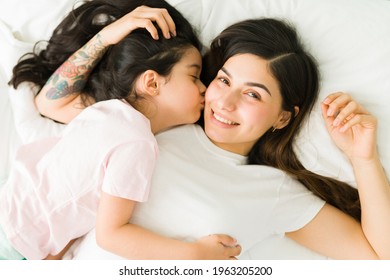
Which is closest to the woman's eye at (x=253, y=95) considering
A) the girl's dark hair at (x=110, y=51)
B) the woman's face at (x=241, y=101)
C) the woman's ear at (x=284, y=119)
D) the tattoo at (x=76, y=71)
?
the woman's face at (x=241, y=101)

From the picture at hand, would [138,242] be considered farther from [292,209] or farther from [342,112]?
[342,112]

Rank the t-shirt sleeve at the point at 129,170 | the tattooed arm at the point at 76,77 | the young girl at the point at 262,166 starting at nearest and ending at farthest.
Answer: the t-shirt sleeve at the point at 129,170 → the young girl at the point at 262,166 → the tattooed arm at the point at 76,77

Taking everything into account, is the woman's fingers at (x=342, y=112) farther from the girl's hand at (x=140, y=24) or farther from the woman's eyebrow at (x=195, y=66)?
the girl's hand at (x=140, y=24)

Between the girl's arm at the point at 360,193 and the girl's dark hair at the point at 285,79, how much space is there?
2.6 inches

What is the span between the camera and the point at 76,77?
1.44 m

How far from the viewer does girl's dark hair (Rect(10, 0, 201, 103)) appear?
A: 4.25 ft

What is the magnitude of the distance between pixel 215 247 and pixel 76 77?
0.67 m

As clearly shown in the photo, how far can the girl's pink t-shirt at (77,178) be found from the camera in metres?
1.17

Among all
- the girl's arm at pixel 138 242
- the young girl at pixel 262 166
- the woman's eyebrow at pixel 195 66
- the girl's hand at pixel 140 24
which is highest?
the girl's hand at pixel 140 24

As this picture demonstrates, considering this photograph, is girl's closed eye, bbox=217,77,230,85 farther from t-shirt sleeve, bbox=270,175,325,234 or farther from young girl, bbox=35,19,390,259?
t-shirt sleeve, bbox=270,175,325,234

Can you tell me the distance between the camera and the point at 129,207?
1208mm

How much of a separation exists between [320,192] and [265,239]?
0.21 metres

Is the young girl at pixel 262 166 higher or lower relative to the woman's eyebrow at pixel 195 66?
lower
